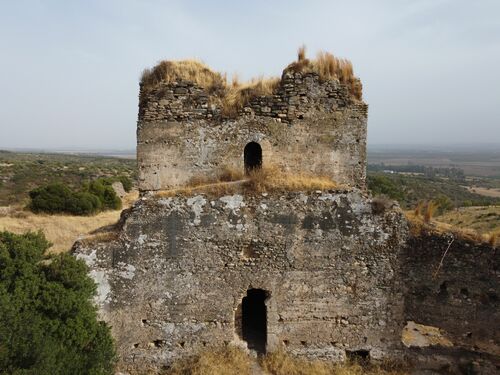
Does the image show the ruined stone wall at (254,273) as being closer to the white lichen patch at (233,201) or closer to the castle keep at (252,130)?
the white lichen patch at (233,201)

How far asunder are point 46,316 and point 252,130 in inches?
213

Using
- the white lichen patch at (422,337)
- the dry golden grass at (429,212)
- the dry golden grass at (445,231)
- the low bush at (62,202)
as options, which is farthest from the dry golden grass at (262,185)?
the low bush at (62,202)

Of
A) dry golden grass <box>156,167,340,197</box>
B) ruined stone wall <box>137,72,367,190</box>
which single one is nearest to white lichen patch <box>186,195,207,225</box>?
dry golden grass <box>156,167,340,197</box>

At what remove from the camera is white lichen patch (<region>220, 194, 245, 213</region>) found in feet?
27.3

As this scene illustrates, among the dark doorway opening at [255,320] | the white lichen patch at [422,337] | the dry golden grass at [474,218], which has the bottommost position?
the dry golden grass at [474,218]

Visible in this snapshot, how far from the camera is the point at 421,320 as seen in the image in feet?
28.1

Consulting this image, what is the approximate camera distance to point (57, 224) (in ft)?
59.8

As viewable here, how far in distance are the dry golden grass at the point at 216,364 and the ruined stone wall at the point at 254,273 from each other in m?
0.19

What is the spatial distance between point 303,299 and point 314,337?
0.84 metres

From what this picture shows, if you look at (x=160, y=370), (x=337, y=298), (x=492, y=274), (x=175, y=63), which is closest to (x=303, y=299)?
(x=337, y=298)

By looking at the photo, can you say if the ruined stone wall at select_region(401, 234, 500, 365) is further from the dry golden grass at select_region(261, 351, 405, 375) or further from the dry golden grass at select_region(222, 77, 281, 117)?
the dry golden grass at select_region(222, 77, 281, 117)

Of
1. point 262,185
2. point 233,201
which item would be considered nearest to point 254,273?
point 233,201

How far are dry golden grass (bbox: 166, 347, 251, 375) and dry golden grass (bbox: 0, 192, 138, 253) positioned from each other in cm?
776

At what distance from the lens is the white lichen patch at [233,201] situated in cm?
833
